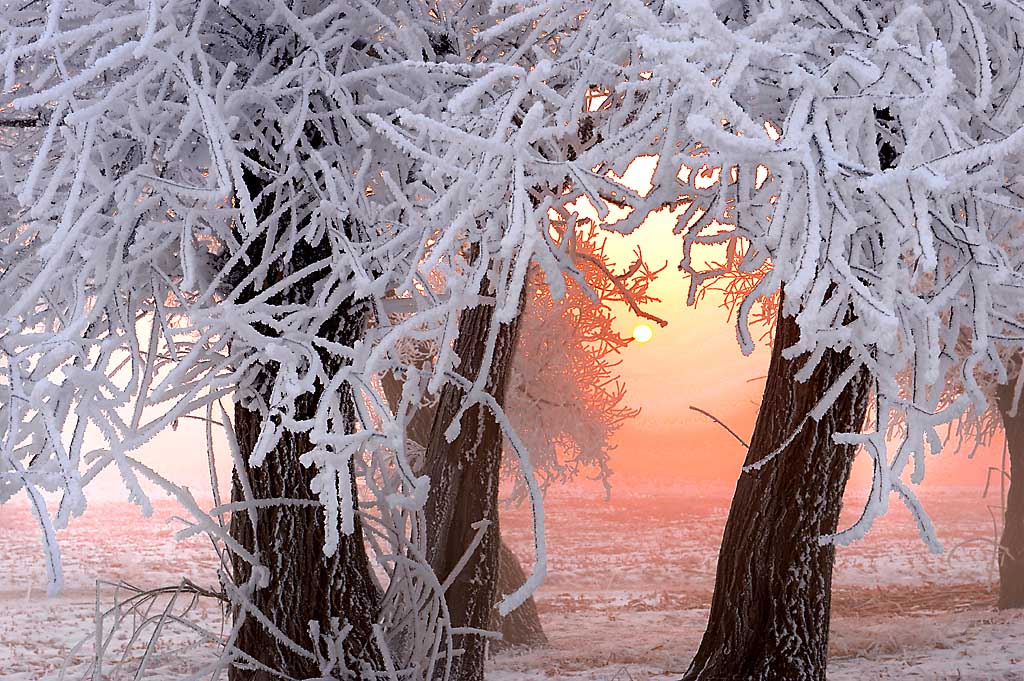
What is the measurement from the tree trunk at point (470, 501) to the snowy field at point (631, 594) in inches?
87.8

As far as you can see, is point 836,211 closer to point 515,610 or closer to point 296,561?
point 296,561

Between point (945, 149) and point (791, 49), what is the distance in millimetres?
597

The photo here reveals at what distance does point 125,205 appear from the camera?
4191 mm

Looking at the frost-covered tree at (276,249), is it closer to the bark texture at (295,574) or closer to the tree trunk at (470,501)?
the bark texture at (295,574)

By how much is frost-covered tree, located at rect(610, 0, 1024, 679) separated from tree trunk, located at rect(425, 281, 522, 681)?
1.87 metres

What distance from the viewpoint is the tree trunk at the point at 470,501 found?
6867 millimetres

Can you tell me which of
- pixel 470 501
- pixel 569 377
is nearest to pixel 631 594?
pixel 569 377

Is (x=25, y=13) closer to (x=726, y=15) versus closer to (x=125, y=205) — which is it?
(x=125, y=205)

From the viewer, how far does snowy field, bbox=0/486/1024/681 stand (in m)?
10.2

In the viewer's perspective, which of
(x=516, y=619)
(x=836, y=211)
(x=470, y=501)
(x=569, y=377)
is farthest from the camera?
(x=569, y=377)

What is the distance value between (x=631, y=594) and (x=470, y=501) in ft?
33.5

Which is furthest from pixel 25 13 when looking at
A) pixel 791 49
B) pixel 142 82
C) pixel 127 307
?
pixel 791 49

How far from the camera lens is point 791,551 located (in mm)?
5648

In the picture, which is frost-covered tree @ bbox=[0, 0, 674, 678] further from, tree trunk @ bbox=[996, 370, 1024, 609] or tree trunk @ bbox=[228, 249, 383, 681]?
tree trunk @ bbox=[996, 370, 1024, 609]
